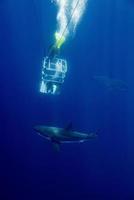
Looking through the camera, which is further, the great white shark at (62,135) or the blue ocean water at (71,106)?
the blue ocean water at (71,106)

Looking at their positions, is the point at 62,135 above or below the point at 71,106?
below

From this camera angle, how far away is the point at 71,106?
50.4 ft

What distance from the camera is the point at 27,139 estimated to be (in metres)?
14.5

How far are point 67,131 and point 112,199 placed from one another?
7.26 meters

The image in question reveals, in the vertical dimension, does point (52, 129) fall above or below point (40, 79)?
below

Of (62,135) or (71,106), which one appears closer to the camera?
(62,135)

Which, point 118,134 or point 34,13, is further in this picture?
point 118,134

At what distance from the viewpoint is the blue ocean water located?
47.1 feet

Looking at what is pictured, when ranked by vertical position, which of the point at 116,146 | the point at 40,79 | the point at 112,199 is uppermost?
the point at 40,79

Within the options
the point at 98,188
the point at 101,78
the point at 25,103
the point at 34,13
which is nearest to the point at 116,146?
the point at 98,188

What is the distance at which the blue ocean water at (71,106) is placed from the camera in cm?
1434

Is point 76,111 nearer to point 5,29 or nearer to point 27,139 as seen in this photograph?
point 27,139

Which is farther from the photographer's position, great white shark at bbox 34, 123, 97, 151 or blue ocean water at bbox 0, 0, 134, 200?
blue ocean water at bbox 0, 0, 134, 200

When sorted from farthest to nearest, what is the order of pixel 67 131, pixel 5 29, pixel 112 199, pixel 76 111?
pixel 112 199
pixel 76 111
pixel 5 29
pixel 67 131
